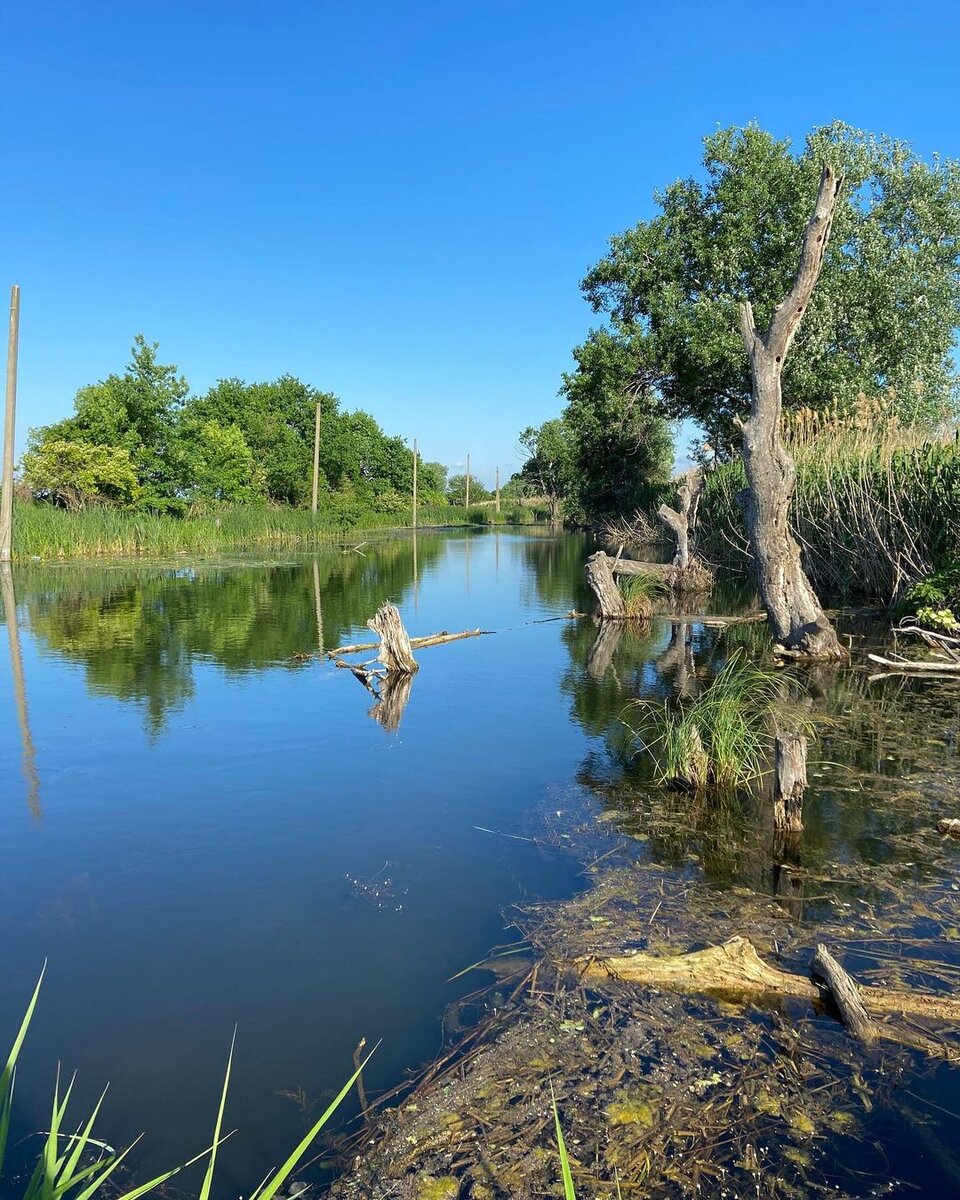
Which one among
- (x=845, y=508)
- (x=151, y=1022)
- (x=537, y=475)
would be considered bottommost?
(x=151, y=1022)

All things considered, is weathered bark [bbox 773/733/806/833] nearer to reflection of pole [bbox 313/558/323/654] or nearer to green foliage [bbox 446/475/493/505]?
reflection of pole [bbox 313/558/323/654]

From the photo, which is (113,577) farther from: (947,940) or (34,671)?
(947,940)

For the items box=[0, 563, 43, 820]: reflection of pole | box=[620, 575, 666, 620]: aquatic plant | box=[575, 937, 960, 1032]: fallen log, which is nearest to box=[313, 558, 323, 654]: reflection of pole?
box=[0, 563, 43, 820]: reflection of pole

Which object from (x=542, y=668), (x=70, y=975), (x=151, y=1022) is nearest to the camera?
(x=151, y=1022)

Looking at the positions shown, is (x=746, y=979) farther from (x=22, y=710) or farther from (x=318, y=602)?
(x=318, y=602)

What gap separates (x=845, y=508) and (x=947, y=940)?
470 inches

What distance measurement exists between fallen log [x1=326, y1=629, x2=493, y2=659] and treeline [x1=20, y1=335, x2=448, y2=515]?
19.5 m

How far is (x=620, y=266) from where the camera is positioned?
2752cm

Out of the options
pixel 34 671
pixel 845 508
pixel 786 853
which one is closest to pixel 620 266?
pixel 845 508

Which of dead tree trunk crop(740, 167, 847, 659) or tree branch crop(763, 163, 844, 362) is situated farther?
dead tree trunk crop(740, 167, 847, 659)

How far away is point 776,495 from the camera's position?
11.2 meters

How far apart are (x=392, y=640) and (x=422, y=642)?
2.38m

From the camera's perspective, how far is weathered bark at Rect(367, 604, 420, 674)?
432 inches

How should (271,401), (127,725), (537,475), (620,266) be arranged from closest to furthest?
1. (127,725)
2. (620,266)
3. (271,401)
4. (537,475)
